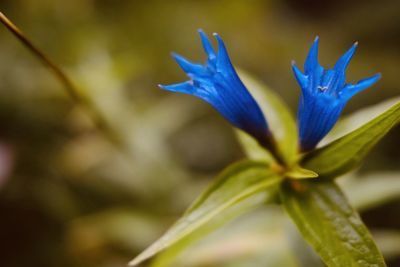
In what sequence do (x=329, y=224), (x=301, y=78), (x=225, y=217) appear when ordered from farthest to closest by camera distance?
(x=225, y=217) → (x=329, y=224) → (x=301, y=78)

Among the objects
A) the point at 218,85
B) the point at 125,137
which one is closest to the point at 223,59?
the point at 218,85

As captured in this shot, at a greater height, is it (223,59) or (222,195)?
(223,59)

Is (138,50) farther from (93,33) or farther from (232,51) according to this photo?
(232,51)

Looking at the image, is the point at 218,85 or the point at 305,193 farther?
the point at 305,193

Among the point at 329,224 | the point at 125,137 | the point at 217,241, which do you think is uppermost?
the point at 125,137

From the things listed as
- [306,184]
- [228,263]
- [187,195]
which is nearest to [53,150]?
[187,195]

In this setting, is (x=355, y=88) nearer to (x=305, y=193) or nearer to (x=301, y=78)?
(x=301, y=78)

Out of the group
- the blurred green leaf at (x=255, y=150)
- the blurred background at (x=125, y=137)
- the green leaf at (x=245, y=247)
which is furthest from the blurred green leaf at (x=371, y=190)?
the blurred green leaf at (x=255, y=150)

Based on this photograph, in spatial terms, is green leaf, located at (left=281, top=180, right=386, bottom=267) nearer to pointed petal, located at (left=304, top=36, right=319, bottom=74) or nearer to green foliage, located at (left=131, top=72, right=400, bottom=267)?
green foliage, located at (left=131, top=72, right=400, bottom=267)
